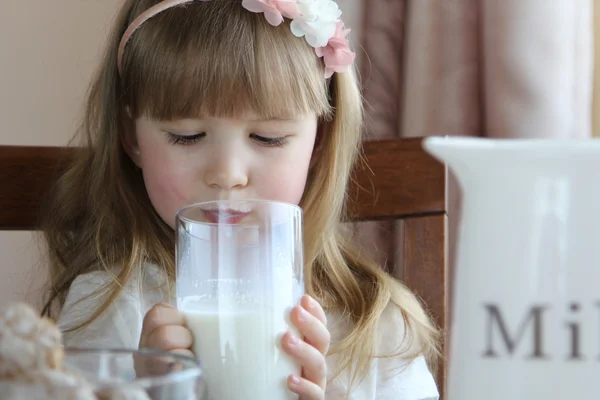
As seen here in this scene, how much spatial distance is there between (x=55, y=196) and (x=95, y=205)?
0.19ft

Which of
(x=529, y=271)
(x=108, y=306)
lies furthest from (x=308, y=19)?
(x=529, y=271)

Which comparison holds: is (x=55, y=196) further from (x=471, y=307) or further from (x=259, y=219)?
(x=471, y=307)

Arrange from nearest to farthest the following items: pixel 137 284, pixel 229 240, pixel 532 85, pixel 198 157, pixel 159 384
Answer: pixel 159 384, pixel 229 240, pixel 198 157, pixel 137 284, pixel 532 85

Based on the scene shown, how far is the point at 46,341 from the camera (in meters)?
0.30

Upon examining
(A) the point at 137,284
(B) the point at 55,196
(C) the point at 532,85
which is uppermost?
(C) the point at 532,85

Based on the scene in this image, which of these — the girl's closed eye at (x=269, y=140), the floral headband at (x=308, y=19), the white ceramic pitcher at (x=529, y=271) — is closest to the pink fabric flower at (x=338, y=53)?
the floral headband at (x=308, y=19)

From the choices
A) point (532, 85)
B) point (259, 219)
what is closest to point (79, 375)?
point (259, 219)

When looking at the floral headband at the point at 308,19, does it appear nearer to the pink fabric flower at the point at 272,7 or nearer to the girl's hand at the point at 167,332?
the pink fabric flower at the point at 272,7

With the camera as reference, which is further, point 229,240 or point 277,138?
point 277,138

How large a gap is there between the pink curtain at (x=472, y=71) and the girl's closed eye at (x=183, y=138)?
0.34 meters

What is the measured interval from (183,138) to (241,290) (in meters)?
0.39

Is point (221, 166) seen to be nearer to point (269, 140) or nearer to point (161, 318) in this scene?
point (269, 140)

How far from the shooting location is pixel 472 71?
1.28 m

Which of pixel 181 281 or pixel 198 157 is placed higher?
pixel 198 157
